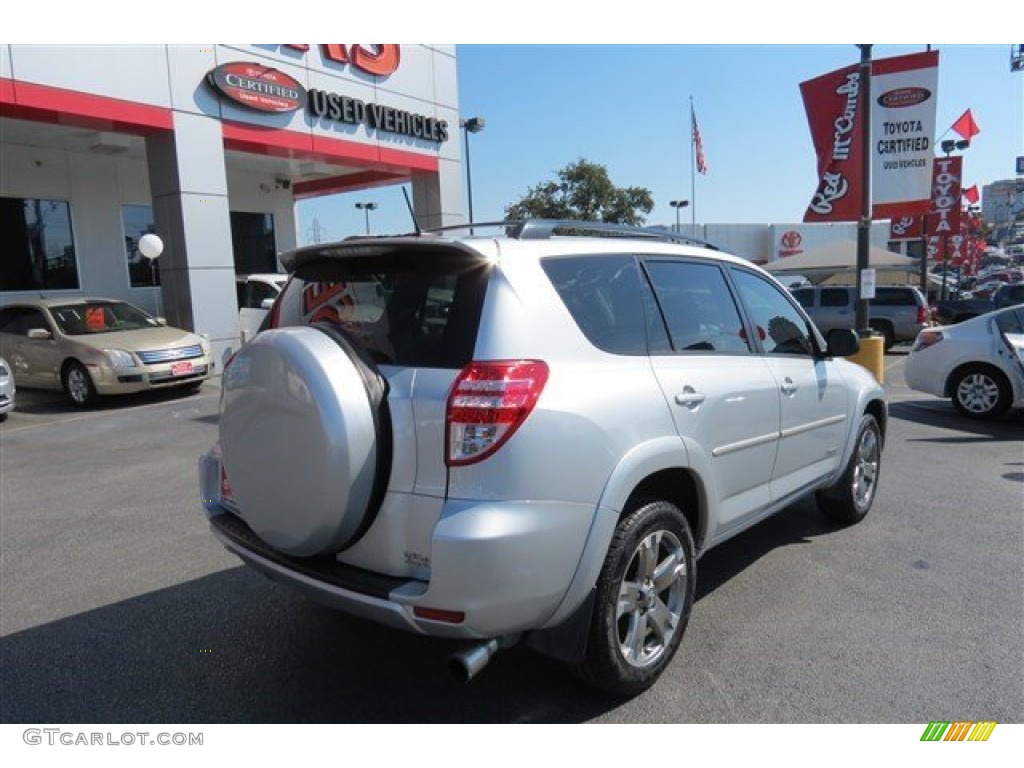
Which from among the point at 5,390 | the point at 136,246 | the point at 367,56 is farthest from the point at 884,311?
the point at 5,390

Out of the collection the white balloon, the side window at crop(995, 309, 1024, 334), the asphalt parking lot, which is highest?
the white balloon

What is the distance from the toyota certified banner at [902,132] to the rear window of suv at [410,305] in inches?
445

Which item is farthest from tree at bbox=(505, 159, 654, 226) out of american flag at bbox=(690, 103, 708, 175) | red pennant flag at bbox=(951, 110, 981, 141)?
red pennant flag at bbox=(951, 110, 981, 141)

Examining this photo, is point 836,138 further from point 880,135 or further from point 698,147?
point 698,147

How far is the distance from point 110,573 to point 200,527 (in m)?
0.83

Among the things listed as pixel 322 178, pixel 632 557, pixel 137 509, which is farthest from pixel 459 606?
pixel 322 178

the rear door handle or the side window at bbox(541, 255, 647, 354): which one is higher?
the side window at bbox(541, 255, 647, 354)

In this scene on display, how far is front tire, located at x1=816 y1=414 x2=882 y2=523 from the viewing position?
15.6 feet

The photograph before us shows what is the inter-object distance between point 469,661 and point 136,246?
17.0 meters

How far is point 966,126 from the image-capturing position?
21.5 metres

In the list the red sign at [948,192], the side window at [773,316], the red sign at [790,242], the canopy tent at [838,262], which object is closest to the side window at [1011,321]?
the side window at [773,316]

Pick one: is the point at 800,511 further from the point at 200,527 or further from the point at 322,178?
the point at 322,178

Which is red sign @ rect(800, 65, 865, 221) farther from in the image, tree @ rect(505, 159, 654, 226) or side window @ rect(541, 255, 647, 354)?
tree @ rect(505, 159, 654, 226)

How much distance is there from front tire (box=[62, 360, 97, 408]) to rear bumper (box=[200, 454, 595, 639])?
9.62 m
